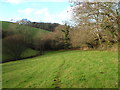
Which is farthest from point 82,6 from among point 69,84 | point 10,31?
point 10,31

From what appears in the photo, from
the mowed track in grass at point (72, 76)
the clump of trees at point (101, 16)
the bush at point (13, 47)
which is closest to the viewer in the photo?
the mowed track in grass at point (72, 76)

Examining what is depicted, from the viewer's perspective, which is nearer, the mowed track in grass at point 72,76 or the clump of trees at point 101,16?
the mowed track in grass at point 72,76

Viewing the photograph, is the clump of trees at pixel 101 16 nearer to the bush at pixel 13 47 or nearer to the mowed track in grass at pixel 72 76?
the mowed track in grass at pixel 72 76

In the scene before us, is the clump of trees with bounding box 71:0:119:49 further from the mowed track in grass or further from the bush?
the bush

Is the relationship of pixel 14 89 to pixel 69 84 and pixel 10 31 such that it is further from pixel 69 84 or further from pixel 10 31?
pixel 10 31

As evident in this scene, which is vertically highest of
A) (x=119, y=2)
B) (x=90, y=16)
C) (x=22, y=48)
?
(x=119, y=2)

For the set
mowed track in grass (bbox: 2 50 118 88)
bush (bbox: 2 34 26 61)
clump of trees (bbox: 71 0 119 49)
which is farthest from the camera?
bush (bbox: 2 34 26 61)

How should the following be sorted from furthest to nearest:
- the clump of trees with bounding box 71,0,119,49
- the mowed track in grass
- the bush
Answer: the bush → the clump of trees with bounding box 71,0,119,49 → the mowed track in grass

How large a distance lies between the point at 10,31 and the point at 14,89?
37.5 meters

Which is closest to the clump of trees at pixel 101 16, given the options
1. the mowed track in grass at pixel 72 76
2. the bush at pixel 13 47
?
the mowed track in grass at pixel 72 76

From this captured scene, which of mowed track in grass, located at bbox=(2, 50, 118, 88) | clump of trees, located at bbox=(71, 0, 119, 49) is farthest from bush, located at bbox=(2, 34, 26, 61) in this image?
clump of trees, located at bbox=(71, 0, 119, 49)

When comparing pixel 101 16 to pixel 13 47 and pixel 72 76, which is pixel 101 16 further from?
pixel 13 47

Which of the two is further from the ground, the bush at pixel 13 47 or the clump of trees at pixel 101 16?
the clump of trees at pixel 101 16

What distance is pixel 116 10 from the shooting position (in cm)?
763
